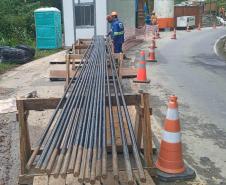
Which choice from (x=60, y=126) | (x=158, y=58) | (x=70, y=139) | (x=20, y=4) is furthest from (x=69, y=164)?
(x=20, y=4)

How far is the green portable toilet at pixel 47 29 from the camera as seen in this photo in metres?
20.1

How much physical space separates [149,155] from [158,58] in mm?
12089

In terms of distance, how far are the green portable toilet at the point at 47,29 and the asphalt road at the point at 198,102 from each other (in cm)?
633

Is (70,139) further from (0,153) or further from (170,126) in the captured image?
(0,153)

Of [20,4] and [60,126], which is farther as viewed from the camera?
[20,4]

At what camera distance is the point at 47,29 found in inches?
795

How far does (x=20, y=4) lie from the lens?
1102 inches

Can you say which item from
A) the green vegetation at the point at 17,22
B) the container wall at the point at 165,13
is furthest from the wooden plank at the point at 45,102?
the container wall at the point at 165,13

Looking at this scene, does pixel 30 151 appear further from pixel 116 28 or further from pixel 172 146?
pixel 116 28

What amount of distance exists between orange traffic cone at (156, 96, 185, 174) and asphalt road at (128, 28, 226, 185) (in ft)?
1.18

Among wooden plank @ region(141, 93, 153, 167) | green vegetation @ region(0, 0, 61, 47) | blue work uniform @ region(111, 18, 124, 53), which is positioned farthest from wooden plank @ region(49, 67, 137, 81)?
green vegetation @ region(0, 0, 61, 47)

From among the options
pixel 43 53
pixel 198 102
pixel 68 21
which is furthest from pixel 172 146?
pixel 68 21

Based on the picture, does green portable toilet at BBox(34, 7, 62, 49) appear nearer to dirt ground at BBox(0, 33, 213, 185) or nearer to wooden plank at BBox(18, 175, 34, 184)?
dirt ground at BBox(0, 33, 213, 185)

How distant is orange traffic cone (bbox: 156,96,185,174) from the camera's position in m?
4.48
